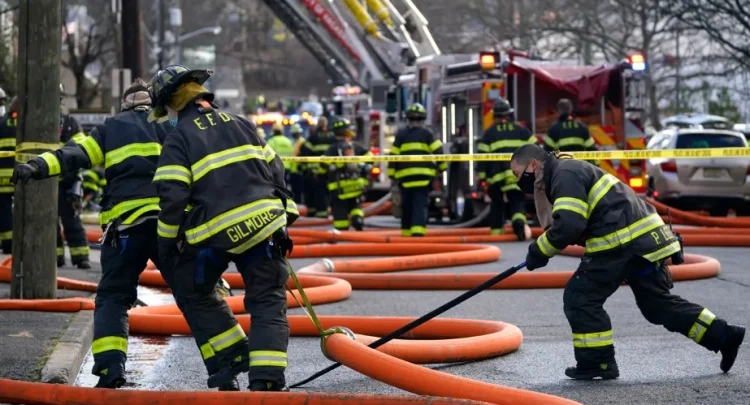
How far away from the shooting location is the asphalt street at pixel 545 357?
Answer: 6.75 metres

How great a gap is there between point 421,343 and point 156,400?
83.4 inches

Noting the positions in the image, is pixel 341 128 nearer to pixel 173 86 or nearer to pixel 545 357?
pixel 545 357

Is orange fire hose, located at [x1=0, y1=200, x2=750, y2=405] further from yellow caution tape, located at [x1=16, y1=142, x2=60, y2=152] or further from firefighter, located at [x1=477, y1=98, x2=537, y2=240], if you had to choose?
yellow caution tape, located at [x1=16, y1=142, x2=60, y2=152]

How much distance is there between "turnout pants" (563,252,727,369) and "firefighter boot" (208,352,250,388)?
66.0 inches

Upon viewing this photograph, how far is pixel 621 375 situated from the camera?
7176 millimetres

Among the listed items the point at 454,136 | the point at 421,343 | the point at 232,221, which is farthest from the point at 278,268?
the point at 454,136

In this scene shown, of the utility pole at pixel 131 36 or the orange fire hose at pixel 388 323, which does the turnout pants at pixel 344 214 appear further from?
the utility pole at pixel 131 36

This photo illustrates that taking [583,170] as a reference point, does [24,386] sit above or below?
below

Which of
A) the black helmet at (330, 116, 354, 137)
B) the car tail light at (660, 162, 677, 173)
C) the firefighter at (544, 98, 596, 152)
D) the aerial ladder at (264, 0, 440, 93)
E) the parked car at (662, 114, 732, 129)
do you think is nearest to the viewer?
the firefighter at (544, 98, 596, 152)

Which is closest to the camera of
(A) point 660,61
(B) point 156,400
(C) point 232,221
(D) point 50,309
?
(B) point 156,400

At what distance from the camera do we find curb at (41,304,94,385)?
21.8ft

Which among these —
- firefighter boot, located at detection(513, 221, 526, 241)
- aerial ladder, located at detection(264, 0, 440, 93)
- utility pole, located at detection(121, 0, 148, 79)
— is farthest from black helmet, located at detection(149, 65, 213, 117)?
utility pole, located at detection(121, 0, 148, 79)

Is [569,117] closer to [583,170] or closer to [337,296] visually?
[337,296]

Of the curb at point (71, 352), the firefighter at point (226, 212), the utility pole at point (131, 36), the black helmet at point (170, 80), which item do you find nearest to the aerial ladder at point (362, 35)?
the utility pole at point (131, 36)
